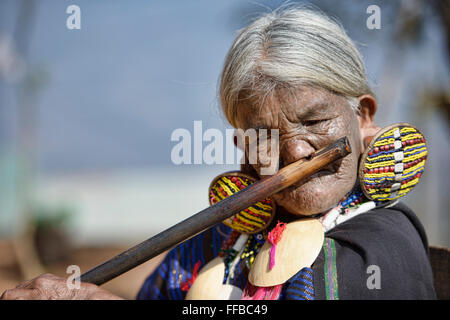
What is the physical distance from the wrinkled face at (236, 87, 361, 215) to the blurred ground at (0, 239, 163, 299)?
4.33 m

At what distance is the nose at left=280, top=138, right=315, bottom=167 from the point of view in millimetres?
1666

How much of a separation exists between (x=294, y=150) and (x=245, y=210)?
342 millimetres

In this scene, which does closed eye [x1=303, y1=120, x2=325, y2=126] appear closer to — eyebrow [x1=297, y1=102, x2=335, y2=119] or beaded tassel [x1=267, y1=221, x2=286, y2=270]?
eyebrow [x1=297, y1=102, x2=335, y2=119]

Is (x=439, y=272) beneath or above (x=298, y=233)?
beneath

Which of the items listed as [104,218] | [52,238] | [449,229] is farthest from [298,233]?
[104,218]

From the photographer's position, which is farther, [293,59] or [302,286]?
[293,59]

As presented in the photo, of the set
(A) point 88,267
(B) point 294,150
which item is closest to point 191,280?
(B) point 294,150

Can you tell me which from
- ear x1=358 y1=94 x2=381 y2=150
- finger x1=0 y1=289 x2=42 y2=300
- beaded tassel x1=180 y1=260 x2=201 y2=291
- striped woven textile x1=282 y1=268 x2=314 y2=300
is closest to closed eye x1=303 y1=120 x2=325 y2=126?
ear x1=358 y1=94 x2=381 y2=150

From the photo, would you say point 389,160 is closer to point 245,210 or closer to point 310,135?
point 310,135

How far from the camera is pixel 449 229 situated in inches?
271

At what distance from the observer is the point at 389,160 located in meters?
1.67

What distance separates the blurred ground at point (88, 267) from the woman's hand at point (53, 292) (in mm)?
4255
